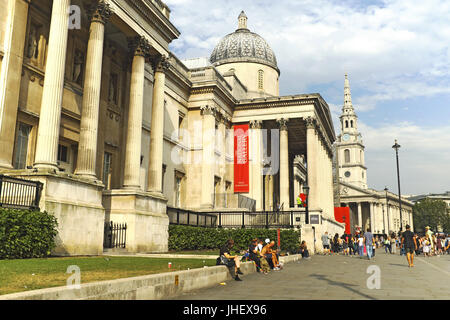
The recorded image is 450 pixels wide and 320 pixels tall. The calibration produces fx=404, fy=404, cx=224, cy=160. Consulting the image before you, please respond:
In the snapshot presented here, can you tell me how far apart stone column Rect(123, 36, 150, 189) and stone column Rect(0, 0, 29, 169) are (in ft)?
20.2

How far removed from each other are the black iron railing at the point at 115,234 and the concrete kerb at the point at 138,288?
967cm

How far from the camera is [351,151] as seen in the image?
474 feet

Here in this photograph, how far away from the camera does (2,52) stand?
1666 cm

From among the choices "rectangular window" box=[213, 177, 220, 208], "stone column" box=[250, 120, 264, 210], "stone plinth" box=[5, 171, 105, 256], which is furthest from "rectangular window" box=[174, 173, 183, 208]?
"stone plinth" box=[5, 171, 105, 256]

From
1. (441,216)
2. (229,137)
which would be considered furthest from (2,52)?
(441,216)

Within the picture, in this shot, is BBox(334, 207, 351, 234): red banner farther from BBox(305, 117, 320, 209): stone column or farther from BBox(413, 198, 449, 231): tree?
BBox(413, 198, 449, 231): tree

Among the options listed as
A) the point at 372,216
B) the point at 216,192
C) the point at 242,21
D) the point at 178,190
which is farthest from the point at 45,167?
the point at 372,216

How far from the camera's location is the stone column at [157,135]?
23.5 meters

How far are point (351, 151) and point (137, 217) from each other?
134 meters

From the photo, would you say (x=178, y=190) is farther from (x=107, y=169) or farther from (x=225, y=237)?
(x=107, y=169)

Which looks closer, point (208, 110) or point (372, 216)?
point (208, 110)

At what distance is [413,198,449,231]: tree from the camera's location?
127m

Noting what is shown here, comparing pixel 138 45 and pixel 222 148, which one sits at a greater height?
pixel 138 45

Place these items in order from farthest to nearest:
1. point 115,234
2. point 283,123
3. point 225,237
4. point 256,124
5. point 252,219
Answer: point 256,124 < point 283,123 < point 252,219 < point 225,237 < point 115,234
